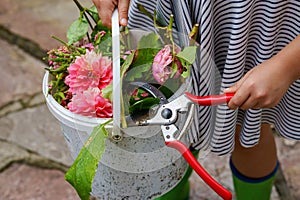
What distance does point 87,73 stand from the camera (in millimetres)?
931

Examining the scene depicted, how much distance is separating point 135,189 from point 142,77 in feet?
0.64

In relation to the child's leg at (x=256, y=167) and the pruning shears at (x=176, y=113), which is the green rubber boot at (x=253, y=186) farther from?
the pruning shears at (x=176, y=113)

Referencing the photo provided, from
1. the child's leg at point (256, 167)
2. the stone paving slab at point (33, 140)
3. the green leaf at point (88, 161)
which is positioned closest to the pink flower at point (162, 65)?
the green leaf at point (88, 161)

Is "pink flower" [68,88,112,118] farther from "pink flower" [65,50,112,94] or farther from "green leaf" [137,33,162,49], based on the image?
"green leaf" [137,33,162,49]

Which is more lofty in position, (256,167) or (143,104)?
(143,104)

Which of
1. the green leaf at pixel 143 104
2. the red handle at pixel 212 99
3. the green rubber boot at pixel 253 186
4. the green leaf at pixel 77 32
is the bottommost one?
the green rubber boot at pixel 253 186

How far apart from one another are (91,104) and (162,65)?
0.13 meters

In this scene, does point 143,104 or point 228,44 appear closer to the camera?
point 143,104

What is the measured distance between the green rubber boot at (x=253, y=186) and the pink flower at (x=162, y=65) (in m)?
0.43

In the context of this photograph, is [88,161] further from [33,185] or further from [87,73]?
[33,185]

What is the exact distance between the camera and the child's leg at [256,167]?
123 cm

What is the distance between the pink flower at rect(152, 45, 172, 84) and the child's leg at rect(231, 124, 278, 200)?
1.10 feet

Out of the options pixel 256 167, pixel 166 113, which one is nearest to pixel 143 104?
pixel 166 113

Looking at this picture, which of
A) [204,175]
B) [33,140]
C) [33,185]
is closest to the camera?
[204,175]
